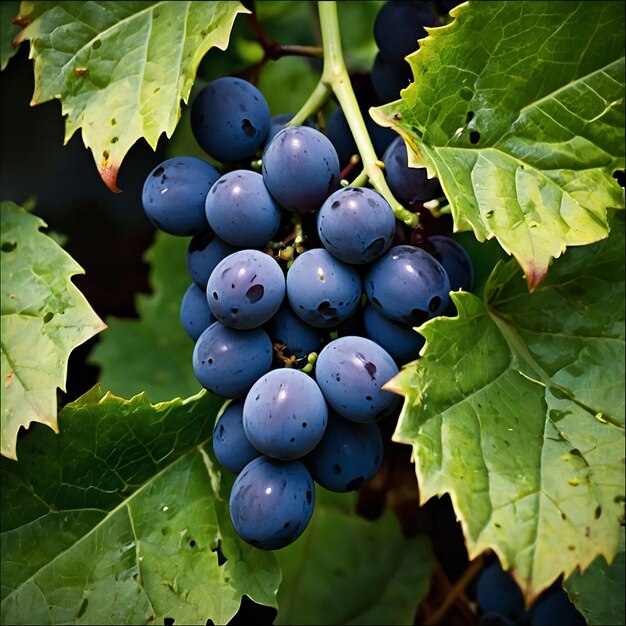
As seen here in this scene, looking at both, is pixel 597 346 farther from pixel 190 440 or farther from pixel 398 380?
pixel 190 440

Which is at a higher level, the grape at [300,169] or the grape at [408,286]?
the grape at [300,169]

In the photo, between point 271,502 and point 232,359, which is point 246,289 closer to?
point 232,359

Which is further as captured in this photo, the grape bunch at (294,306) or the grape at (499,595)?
the grape at (499,595)

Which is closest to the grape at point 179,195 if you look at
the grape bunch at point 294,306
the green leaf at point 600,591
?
the grape bunch at point 294,306

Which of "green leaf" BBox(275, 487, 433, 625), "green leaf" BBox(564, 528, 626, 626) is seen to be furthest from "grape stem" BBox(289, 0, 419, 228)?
"green leaf" BBox(275, 487, 433, 625)

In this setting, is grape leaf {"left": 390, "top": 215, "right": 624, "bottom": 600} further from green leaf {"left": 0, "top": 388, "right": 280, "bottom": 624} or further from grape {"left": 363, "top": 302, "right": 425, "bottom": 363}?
green leaf {"left": 0, "top": 388, "right": 280, "bottom": 624}

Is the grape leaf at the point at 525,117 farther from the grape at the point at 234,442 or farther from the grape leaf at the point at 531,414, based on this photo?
the grape at the point at 234,442
